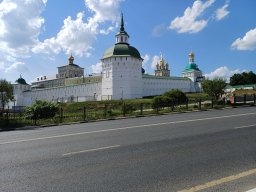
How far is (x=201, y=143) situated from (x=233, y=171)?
300 cm

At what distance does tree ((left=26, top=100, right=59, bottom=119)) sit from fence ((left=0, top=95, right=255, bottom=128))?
420 millimetres

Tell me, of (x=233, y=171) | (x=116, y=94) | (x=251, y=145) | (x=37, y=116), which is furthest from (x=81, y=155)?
(x=116, y=94)

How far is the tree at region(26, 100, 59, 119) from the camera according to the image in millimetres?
24031

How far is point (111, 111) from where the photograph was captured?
2697cm

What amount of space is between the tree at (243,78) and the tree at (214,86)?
297 feet

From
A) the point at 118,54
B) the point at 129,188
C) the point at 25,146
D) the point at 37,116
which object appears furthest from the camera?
the point at 118,54

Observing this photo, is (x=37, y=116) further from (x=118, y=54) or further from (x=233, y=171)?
(x=118, y=54)

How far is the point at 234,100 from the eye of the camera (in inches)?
1268

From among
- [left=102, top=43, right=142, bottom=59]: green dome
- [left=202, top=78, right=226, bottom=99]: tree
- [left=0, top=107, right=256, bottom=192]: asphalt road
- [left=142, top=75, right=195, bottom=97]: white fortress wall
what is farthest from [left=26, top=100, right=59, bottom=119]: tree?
[left=142, top=75, right=195, bottom=97]: white fortress wall

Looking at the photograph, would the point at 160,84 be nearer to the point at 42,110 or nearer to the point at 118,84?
the point at 118,84

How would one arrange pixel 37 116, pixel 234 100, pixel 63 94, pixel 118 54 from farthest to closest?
pixel 63 94 → pixel 118 54 → pixel 234 100 → pixel 37 116

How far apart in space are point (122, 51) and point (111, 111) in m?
52.2

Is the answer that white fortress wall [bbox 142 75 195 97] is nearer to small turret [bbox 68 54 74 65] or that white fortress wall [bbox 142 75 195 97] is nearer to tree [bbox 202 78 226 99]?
small turret [bbox 68 54 74 65]

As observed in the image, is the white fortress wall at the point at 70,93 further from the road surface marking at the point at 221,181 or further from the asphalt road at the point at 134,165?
the road surface marking at the point at 221,181
